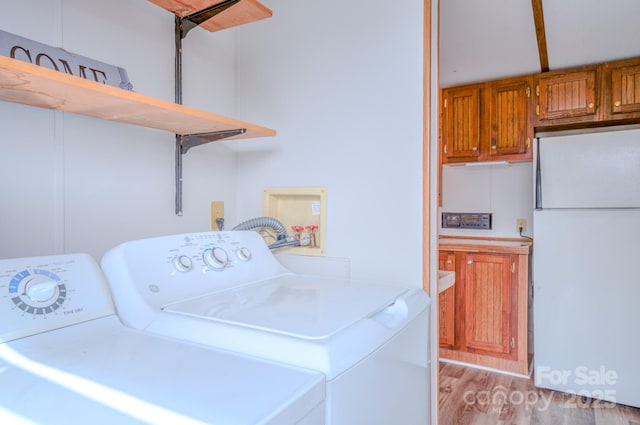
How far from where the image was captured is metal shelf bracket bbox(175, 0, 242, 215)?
4.38ft

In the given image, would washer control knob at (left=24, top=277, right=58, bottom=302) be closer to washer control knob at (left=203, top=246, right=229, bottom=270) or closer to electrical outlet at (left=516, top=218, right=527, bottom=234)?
washer control knob at (left=203, top=246, right=229, bottom=270)

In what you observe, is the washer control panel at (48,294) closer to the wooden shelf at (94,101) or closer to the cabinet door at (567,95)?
the wooden shelf at (94,101)

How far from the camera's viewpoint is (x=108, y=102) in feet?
3.19

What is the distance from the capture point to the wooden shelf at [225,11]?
1.25m

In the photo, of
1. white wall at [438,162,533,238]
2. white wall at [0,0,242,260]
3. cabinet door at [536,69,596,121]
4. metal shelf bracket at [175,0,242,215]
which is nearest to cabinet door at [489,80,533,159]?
cabinet door at [536,69,596,121]

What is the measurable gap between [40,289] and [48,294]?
0.06 ft

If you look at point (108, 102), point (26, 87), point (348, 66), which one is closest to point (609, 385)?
point (348, 66)

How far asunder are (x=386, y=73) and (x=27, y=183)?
3.65 feet

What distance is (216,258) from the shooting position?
1.10 meters

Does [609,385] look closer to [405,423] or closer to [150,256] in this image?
[405,423]

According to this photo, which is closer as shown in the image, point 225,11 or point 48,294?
point 48,294

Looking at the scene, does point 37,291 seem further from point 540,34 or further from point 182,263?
point 540,34

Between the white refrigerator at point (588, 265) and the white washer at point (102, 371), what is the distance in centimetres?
237

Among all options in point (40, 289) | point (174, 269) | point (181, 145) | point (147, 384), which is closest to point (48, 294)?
point (40, 289)
